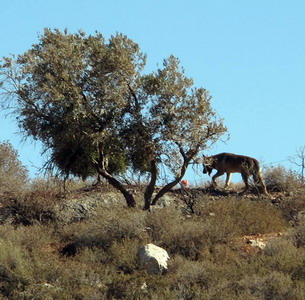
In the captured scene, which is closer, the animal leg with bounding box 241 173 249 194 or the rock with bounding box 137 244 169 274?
the rock with bounding box 137 244 169 274

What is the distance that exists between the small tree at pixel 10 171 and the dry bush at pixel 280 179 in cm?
802

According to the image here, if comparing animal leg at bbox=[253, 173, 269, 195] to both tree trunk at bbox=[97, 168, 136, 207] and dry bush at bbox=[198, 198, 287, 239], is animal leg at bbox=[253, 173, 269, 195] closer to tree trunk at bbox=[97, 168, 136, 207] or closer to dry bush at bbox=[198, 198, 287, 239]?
dry bush at bbox=[198, 198, 287, 239]

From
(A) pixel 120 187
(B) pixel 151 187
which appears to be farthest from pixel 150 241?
(A) pixel 120 187

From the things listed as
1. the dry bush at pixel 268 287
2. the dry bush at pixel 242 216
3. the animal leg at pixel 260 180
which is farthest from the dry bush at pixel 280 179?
the dry bush at pixel 268 287

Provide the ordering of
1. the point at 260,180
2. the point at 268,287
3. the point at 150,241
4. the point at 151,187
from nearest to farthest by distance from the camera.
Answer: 1. the point at 268,287
2. the point at 150,241
3. the point at 151,187
4. the point at 260,180

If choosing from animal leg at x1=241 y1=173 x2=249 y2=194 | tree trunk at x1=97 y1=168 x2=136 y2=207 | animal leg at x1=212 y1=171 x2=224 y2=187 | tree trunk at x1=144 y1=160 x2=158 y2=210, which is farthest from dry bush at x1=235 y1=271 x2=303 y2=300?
animal leg at x1=212 y1=171 x2=224 y2=187

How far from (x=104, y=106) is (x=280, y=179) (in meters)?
8.31

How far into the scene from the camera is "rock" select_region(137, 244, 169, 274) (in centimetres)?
2319

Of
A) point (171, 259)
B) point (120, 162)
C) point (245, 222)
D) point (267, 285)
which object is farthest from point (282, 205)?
point (267, 285)

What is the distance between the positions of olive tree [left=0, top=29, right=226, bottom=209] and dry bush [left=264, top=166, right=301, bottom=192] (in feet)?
18.7

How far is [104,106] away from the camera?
93.4ft

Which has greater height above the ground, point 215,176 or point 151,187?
point 215,176

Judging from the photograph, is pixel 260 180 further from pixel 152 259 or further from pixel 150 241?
pixel 152 259

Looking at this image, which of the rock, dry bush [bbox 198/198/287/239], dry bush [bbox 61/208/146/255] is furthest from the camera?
dry bush [bbox 198/198/287/239]
